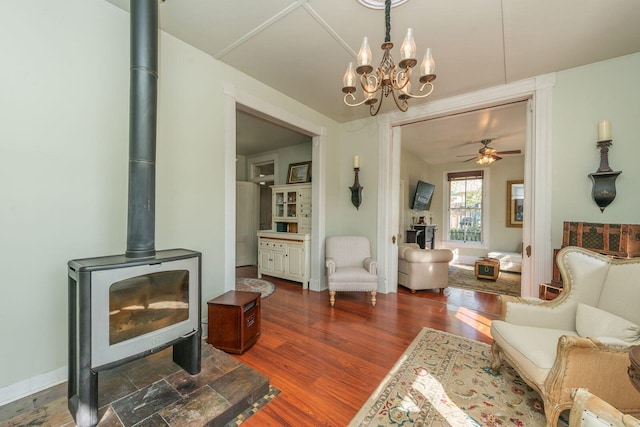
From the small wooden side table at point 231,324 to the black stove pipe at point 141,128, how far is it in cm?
83

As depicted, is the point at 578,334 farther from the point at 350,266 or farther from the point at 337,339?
the point at 350,266

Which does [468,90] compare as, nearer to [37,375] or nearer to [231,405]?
[231,405]

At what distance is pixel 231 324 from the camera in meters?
2.18

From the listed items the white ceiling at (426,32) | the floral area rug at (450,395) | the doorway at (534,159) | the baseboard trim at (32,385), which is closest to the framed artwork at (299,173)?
the white ceiling at (426,32)

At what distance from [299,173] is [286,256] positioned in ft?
5.50

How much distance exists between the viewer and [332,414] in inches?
61.1

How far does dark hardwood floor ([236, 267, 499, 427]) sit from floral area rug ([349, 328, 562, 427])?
0.11m

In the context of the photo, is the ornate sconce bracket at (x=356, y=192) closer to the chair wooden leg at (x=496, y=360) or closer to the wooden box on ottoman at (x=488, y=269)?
the chair wooden leg at (x=496, y=360)

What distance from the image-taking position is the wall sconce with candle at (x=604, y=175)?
93.2 inches

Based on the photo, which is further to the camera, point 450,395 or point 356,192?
point 356,192

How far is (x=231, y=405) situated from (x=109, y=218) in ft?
5.04

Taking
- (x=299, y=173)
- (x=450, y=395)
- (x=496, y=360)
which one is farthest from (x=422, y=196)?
(x=450, y=395)

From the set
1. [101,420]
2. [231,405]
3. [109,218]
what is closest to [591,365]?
[231,405]

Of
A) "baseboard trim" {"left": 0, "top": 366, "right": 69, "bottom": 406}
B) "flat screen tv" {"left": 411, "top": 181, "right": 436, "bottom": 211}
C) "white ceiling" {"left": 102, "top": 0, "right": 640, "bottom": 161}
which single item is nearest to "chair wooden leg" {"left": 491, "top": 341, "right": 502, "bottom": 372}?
"white ceiling" {"left": 102, "top": 0, "right": 640, "bottom": 161}
